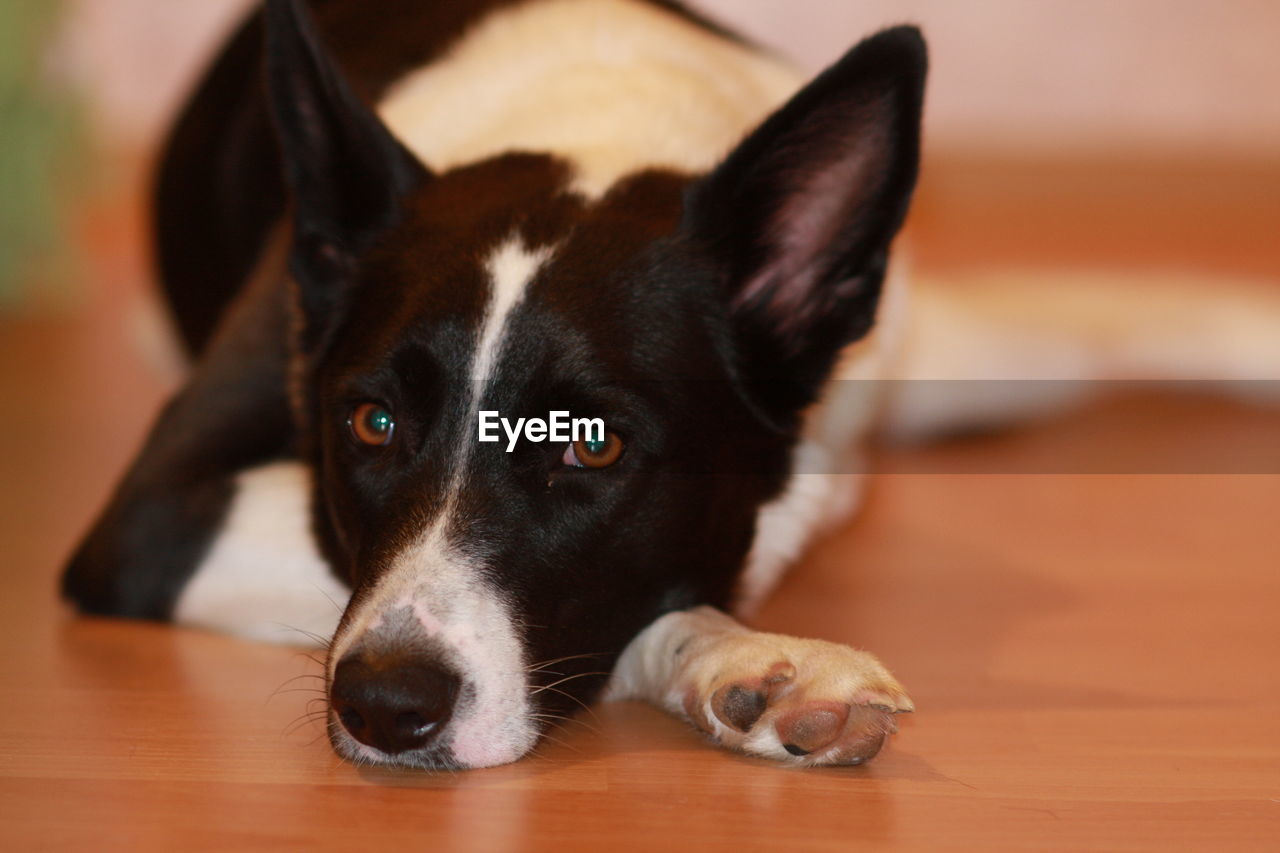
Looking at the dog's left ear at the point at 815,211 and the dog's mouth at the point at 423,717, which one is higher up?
the dog's left ear at the point at 815,211

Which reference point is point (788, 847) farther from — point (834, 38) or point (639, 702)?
point (834, 38)

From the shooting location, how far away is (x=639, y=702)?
182 cm

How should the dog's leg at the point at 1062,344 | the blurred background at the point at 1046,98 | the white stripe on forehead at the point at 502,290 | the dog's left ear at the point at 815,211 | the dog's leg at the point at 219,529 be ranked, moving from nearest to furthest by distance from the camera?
1. the white stripe on forehead at the point at 502,290
2. the dog's left ear at the point at 815,211
3. the dog's leg at the point at 219,529
4. the dog's leg at the point at 1062,344
5. the blurred background at the point at 1046,98

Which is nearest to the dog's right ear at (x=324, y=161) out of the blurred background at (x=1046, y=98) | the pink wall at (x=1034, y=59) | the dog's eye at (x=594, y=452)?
the dog's eye at (x=594, y=452)

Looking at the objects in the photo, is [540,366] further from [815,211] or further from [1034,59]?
[1034,59]

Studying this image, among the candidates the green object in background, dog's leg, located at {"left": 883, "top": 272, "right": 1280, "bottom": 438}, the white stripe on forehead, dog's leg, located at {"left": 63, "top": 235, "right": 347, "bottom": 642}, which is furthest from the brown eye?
the green object in background

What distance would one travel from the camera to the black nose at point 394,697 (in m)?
1.47

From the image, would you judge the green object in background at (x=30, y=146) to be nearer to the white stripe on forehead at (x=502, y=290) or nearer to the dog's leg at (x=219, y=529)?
the dog's leg at (x=219, y=529)

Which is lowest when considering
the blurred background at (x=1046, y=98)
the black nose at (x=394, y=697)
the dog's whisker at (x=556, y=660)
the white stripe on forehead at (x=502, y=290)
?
the blurred background at (x=1046, y=98)

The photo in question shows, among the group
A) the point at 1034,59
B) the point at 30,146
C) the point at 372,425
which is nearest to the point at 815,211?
the point at 372,425

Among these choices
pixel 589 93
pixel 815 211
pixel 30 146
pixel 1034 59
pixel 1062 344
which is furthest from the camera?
pixel 1034 59

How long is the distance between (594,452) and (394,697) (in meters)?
0.38

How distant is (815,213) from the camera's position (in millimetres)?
1927

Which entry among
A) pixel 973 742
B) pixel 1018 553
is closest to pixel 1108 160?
pixel 1018 553
